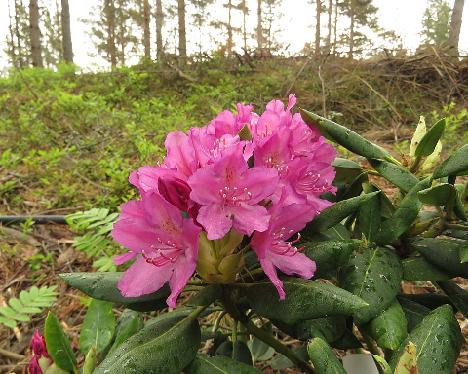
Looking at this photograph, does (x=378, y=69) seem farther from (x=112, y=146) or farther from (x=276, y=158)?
(x=276, y=158)

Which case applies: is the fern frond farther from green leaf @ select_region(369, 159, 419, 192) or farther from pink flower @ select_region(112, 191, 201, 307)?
green leaf @ select_region(369, 159, 419, 192)

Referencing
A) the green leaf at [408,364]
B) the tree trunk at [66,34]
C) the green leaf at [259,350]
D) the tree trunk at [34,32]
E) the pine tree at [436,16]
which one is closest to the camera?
the green leaf at [408,364]

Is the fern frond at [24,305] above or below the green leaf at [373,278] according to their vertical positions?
below

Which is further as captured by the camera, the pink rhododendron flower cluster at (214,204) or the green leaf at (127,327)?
the green leaf at (127,327)

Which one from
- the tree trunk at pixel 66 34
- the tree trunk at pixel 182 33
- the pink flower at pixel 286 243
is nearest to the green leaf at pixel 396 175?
the pink flower at pixel 286 243

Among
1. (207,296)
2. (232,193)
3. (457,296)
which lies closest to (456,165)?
(457,296)

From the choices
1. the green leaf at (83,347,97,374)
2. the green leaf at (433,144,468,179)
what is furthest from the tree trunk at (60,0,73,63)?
the green leaf at (433,144,468,179)

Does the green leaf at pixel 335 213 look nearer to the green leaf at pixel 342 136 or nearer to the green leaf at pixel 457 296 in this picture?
the green leaf at pixel 342 136
